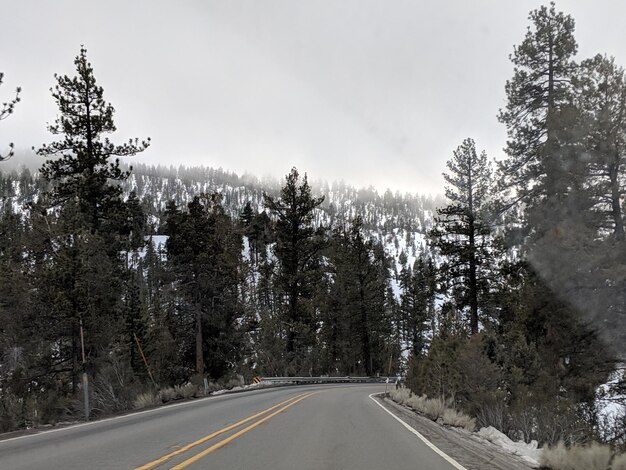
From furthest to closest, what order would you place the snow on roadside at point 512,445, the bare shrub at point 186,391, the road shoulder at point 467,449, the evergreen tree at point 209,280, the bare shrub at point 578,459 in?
the evergreen tree at point 209,280
the bare shrub at point 186,391
the snow on roadside at point 512,445
the road shoulder at point 467,449
the bare shrub at point 578,459

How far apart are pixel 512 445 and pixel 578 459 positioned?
10.6ft

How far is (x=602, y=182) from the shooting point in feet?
54.5

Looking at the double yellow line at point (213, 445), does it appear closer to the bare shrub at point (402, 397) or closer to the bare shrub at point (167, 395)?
the bare shrub at point (402, 397)

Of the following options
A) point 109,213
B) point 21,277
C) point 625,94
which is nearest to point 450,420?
point 625,94

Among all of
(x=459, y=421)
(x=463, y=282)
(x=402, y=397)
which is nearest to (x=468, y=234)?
(x=463, y=282)

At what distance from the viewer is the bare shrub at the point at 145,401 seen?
1806cm

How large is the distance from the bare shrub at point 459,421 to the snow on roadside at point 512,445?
28cm

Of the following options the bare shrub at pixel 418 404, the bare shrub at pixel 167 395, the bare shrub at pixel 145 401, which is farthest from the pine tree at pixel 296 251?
the bare shrub at pixel 418 404

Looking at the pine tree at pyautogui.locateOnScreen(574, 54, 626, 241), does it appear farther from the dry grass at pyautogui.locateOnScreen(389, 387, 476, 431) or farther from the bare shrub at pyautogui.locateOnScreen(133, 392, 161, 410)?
the bare shrub at pyautogui.locateOnScreen(133, 392, 161, 410)

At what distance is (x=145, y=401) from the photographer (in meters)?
18.4

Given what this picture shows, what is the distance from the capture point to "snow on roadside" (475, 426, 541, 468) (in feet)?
26.2

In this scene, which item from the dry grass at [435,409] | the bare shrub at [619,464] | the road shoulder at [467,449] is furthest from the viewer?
the dry grass at [435,409]

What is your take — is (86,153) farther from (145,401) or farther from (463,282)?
(463,282)

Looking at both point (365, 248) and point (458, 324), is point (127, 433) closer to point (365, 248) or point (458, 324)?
point (458, 324)
